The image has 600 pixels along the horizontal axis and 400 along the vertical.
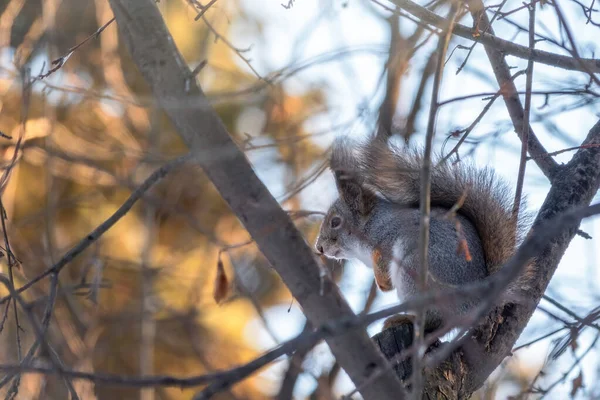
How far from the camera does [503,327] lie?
2174 mm

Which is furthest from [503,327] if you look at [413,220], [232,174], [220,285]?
[232,174]

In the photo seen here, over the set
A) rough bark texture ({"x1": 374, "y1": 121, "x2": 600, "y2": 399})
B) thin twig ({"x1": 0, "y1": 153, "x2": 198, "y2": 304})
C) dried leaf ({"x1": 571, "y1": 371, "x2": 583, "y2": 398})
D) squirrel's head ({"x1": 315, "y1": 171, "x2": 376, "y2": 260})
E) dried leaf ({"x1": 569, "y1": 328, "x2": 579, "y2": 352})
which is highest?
squirrel's head ({"x1": 315, "y1": 171, "x2": 376, "y2": 260})

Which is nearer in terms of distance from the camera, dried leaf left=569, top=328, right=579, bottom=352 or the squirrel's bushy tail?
dried leaf left=569, top=328, right=579, bottom=352

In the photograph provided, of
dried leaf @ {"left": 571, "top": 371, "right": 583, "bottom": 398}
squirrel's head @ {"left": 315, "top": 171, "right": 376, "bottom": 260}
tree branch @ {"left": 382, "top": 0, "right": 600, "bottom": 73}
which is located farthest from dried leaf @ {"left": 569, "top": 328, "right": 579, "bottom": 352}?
squirrel's head @ {"left": 315, "top": 171, "right": 376, "bottom": 260}

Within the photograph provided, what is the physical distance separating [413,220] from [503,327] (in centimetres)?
56

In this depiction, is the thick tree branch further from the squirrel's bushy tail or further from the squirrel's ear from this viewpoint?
the squirrel's ear

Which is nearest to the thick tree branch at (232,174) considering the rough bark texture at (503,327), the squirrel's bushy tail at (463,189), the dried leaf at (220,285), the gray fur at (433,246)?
the dried leaf at (220,285)

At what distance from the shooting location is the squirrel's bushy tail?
97.4 inches

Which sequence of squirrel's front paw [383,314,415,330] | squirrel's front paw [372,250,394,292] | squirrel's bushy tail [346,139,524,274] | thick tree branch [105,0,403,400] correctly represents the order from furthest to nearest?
squirrel's front paw [372,250,394,292]
squirrel's bushy tail [346,139,524,274]
squirrel's front paw [383,314,415,330]
thick tree branch [105,0,403,400]

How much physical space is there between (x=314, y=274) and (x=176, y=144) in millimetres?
4400

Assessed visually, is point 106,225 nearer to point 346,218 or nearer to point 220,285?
point 220,285

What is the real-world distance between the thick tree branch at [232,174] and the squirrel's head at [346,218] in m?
1.56

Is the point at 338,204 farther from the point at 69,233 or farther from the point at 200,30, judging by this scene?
the point at 69,233

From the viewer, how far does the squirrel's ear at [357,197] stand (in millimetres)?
2988
